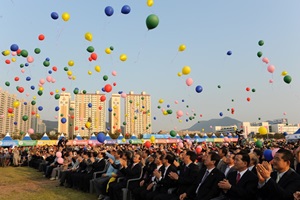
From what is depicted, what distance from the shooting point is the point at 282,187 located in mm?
2990

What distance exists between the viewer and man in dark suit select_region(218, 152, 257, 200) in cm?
335

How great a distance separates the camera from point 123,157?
6945 millimetres

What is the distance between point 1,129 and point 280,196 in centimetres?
7724

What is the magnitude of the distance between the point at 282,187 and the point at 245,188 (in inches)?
21.0

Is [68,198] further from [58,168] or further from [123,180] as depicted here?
[58,168]

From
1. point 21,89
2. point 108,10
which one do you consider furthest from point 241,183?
point 21,89

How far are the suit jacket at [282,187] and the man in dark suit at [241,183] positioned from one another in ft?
1.00

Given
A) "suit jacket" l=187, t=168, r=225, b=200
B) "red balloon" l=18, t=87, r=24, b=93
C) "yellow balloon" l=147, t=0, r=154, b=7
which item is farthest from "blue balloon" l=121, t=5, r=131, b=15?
"red balloon" l=18, t=87, r=24, b=93

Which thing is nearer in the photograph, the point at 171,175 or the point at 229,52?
the point at 171,175

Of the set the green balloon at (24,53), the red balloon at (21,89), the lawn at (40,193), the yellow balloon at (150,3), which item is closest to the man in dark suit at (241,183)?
the lawn at (40,193)

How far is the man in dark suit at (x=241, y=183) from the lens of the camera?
3.35 metres

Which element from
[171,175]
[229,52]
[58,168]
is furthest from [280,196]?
[229,52]

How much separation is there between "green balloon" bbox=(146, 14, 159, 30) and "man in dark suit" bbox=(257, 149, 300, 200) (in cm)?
525

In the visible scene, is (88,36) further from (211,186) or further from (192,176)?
(211,186)
